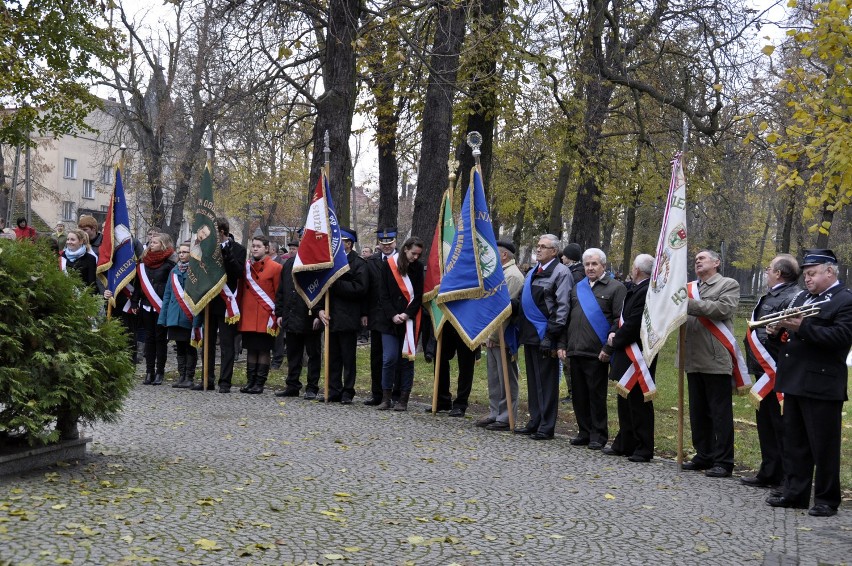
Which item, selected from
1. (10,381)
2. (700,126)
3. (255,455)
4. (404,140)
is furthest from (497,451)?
(404,140)

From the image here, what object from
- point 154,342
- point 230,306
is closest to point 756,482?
point 230,306

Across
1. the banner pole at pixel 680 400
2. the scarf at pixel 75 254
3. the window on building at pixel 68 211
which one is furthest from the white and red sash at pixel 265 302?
the window on building at pixel 68 211

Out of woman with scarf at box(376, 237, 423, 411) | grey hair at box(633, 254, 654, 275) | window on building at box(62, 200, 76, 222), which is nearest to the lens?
grey hair at box(633, 254, 654, 275)

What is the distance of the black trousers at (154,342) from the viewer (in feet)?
46.0

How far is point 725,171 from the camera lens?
30.4 meters

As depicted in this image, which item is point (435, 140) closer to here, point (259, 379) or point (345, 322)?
point (345, 322)

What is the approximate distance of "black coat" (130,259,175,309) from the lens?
1410cm

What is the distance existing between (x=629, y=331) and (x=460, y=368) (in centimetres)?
297

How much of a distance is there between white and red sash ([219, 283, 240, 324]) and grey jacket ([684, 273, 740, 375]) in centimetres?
617

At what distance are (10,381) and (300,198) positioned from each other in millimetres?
43030

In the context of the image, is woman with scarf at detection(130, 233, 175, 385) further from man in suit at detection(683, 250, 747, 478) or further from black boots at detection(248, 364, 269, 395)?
man in suit at detection(683, 250, 747, 478)

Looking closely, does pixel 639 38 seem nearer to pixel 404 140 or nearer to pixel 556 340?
pixel 404 140

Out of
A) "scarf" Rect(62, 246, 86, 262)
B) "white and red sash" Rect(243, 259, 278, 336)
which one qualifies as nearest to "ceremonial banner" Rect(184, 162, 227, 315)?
"white and red sash" Rect(243, 259, 278, 336)

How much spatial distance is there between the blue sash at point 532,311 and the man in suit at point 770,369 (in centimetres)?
254
